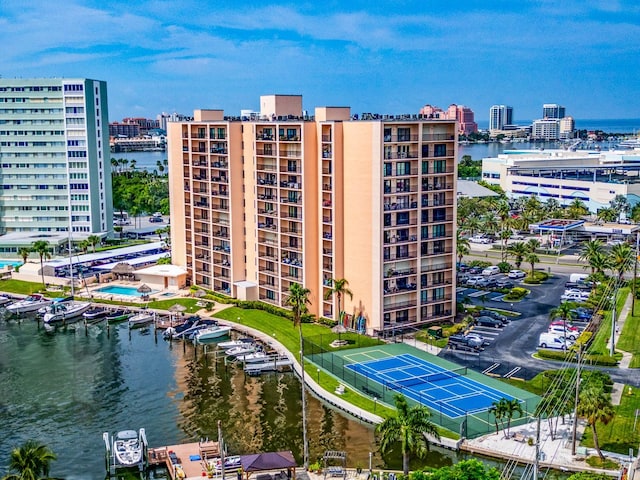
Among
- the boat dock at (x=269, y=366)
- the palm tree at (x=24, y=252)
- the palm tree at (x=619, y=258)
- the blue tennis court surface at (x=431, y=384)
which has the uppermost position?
the palm tree at (x=619, y=258)

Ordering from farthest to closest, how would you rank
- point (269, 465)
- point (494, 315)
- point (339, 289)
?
point (494, 315)
point (339, 289)
point (269, 465)

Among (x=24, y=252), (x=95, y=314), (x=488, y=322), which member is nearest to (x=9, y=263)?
(x=24, y=252)

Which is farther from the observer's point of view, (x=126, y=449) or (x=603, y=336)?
(x=603, y=336)

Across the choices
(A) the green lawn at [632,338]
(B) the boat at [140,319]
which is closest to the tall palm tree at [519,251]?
(A) the green lawn at [632,338]

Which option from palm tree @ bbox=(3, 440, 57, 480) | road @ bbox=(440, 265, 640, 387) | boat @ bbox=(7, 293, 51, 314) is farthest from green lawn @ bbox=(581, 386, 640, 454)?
boat @ bbox=(7, 293, 51, 314)

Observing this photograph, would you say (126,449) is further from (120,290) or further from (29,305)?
(120,290)

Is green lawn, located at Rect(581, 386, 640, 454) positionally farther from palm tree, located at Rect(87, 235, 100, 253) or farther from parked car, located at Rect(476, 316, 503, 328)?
palm tree, located at Rect(87, 235, 100, 253)

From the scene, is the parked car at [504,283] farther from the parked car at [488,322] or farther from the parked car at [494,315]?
the parked car at [488,322]
